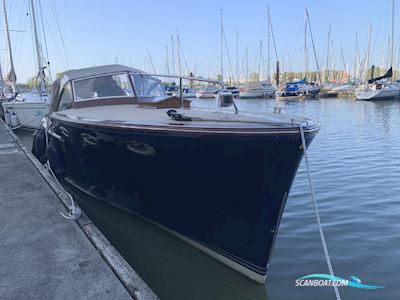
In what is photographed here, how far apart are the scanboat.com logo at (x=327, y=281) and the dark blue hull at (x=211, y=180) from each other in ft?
1.72

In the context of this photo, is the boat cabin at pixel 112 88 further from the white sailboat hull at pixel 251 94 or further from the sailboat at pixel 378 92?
the white sailboat hull at pixel 251 94

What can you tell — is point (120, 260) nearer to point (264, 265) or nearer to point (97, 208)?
point (264, 265)

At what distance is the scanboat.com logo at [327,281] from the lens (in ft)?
13.4

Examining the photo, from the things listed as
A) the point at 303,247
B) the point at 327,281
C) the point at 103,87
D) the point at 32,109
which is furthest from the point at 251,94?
the point at 327,281

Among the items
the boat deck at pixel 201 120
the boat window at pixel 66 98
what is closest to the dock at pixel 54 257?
the boat deck at pixel 201 120

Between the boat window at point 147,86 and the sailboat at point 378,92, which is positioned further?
the sailboat at point 378,92

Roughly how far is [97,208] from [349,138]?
1017cm

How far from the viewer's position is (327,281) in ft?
13.8

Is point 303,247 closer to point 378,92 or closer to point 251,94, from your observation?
point 378,92

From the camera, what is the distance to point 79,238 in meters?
3.94

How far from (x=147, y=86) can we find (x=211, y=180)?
3460 millimetres

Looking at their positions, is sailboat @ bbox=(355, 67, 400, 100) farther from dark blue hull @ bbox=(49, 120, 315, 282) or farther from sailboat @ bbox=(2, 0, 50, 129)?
dark blue hull @ bbox=(49, 120, 315, 282)

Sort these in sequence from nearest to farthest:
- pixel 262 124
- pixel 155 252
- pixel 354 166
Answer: pixel 262 124 → pixel 155 252 → pixel 354 166

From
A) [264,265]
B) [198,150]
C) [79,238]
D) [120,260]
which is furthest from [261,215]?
[79,238]
